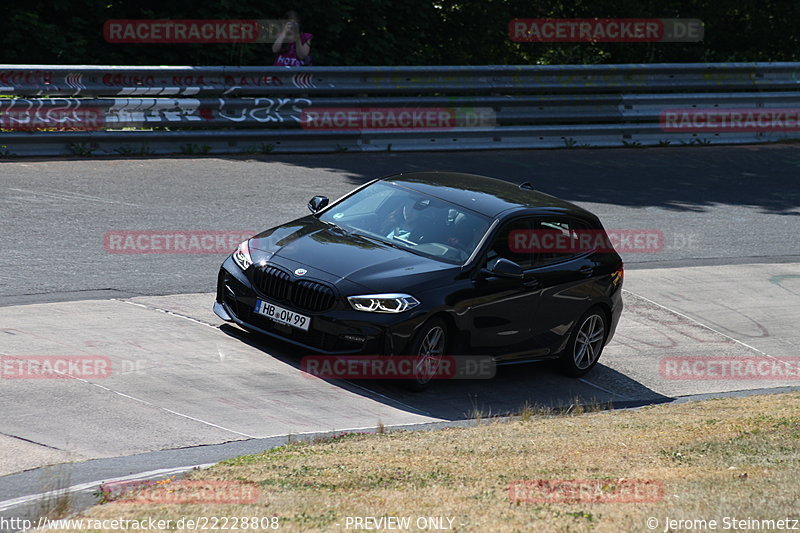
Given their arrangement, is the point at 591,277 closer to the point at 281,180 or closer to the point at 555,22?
the point at 281,180

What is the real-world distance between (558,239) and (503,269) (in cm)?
106

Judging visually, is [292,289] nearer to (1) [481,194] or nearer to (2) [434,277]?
(2) [434,277]

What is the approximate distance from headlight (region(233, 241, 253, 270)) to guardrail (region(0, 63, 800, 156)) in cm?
661

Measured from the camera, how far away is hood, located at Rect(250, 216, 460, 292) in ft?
31.1

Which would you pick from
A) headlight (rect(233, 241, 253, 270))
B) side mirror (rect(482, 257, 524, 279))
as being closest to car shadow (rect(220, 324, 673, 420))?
headlight (rect(233, 241, 253, 270))

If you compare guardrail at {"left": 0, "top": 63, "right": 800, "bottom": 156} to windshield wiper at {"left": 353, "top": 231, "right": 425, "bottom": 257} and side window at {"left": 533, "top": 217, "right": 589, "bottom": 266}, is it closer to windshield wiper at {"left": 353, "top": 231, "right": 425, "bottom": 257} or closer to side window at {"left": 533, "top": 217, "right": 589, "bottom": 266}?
windshield wiper at {"left": 353, "top": 231, "right": 425, "bottom": 257}

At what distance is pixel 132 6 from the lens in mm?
19641

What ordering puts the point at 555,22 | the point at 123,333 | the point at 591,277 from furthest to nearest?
1. the point at 555,22
2. the point at 591,277
3. the point at 123,333

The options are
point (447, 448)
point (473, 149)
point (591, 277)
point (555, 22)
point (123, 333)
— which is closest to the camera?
point (447, 448)

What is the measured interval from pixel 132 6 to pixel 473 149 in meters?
6.34

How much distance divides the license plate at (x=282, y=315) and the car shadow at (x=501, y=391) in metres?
0.36

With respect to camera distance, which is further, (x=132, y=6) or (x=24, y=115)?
(x=132, y=6)

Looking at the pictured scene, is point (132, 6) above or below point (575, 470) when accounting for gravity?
above

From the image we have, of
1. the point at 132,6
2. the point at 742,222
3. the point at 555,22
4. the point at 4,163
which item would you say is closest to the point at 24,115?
the point at 4,163
